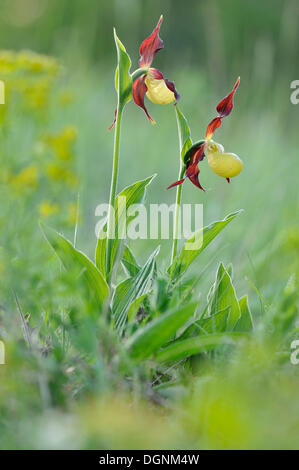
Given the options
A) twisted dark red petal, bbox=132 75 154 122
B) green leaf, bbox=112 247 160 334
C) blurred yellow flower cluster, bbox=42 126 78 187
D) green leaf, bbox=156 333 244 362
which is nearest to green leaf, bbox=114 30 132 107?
twisted dark red petal, bbox=132 75 154 122

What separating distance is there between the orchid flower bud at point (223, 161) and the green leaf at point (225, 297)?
14 cm

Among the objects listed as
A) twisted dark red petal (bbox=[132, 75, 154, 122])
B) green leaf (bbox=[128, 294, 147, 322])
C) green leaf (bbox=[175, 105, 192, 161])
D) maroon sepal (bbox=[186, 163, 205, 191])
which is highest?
twisted dark red petal (bbox=[132, 75, 154, 122])

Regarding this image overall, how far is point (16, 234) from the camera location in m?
0.87

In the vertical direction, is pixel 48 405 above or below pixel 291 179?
below

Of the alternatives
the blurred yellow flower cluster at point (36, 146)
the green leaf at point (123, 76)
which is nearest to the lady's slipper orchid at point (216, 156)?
the green leaf at point (123, 76)

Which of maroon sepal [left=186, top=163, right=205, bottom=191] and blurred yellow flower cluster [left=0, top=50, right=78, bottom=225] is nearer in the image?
maroon sepal [left=186, top=163, right=205, bottom=191]

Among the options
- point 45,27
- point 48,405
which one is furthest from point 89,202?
point 45,27

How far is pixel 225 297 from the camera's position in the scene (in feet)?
2.27

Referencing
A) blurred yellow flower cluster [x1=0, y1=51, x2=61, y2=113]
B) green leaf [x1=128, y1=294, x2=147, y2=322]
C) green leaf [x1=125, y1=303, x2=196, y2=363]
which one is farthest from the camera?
blurred yellow flower cluster [x1=0, y1=51, x2=61, y2=113]

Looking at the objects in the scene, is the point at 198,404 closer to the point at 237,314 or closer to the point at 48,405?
the point at 48,405

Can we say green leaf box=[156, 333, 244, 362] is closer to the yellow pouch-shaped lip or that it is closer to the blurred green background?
the blurred green background

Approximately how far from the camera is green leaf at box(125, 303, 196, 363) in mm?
519

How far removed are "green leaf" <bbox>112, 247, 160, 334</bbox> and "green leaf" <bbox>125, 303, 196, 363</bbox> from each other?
130 mm

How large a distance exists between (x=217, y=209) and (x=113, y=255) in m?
0.85
